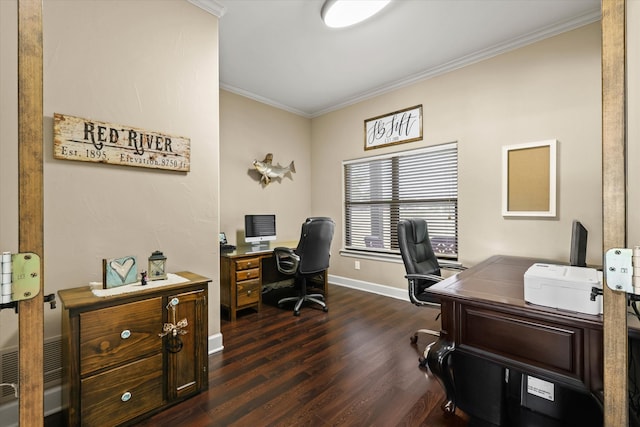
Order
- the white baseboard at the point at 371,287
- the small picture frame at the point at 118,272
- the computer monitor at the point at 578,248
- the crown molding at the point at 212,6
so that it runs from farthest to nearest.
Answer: the white baseboard at the point at 371,287 < the crown molding at the point at 212,6 < the computer monitor at the point at 578,248 < the small picture frame at the point at 118,272

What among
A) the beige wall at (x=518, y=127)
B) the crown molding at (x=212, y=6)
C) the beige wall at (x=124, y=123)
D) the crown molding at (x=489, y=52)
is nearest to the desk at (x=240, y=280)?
the beige wall at (x=124, y=123)

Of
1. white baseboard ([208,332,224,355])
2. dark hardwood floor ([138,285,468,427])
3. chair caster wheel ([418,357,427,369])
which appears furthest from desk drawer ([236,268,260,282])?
chair caster wheel ([418,357,427,369])

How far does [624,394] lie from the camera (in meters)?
0.57

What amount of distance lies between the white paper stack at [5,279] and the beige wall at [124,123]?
3.68 ft

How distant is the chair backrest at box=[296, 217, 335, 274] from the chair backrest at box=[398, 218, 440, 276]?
0.99 m

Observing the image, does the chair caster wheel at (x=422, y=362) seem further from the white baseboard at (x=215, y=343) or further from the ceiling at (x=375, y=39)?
the ceiling at (x=375, y=39)

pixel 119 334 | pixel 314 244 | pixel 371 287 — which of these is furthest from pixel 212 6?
pixel 371 287

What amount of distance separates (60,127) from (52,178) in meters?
0.32

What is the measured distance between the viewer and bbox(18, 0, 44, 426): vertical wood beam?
0.55 metres

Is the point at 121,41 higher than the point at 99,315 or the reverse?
higher

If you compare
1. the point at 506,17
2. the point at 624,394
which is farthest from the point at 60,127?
the point at 506,17

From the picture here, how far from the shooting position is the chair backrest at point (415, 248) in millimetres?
2504

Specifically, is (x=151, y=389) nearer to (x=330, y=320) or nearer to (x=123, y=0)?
(x=330, y=320)

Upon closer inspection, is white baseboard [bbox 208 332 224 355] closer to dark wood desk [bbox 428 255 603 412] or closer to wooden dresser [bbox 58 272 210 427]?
wooden dresser [bbox 58 272 210 427]
